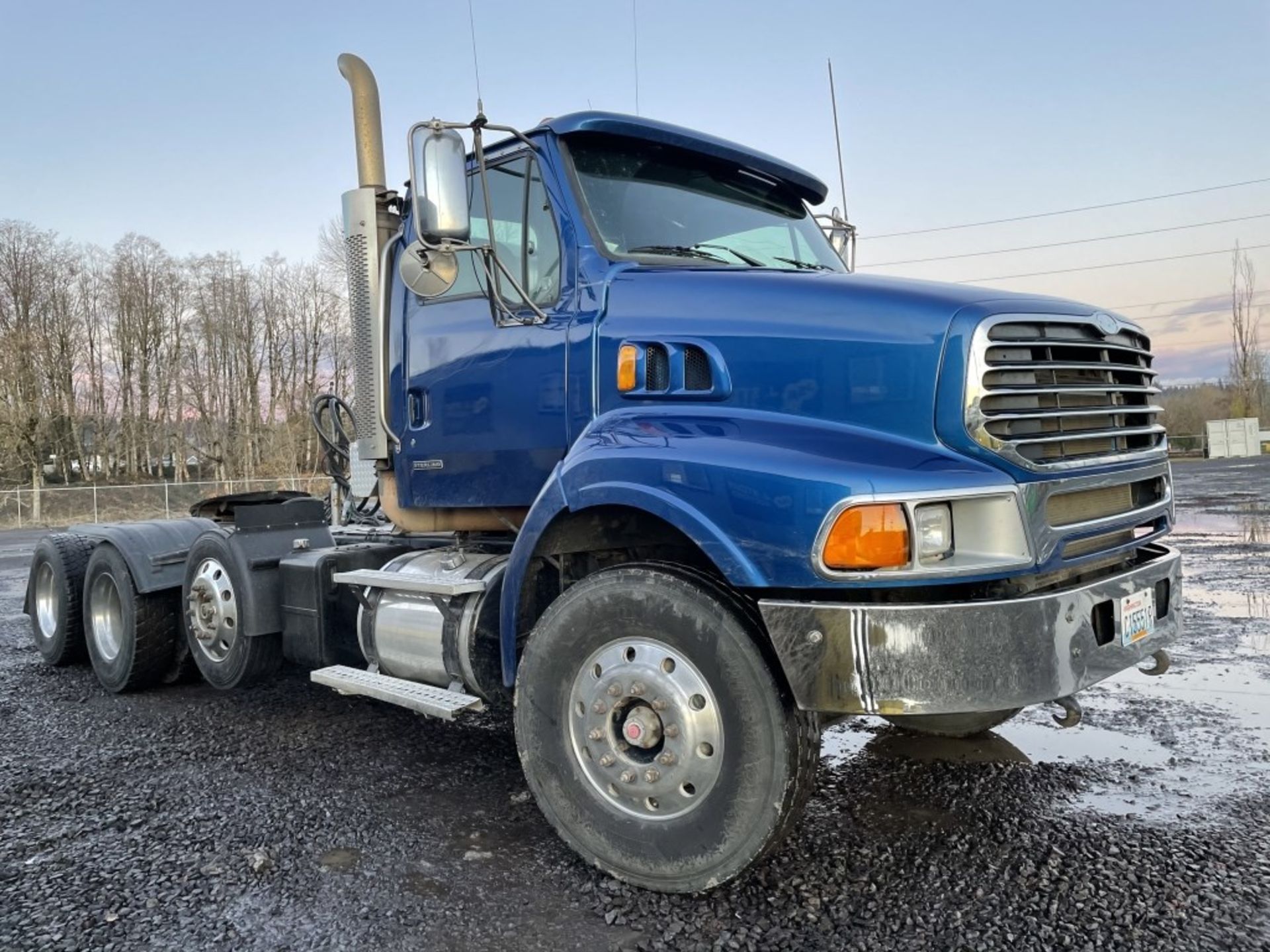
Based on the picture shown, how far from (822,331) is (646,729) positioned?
1499mm

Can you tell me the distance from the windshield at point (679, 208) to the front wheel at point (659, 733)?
1.54 metres

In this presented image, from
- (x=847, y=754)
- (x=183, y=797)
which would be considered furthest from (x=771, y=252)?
(x=183, y=797)

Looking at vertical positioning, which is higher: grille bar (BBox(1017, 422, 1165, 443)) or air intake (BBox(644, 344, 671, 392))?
air intake (BBox(644, 344, 671, 392))

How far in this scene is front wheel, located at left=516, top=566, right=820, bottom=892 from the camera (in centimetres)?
280

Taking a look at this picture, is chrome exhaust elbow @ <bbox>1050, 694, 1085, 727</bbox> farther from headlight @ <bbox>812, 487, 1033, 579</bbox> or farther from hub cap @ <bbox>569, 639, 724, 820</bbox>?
hub cap @ <bbox>569, 639, 724, 820</bbox>

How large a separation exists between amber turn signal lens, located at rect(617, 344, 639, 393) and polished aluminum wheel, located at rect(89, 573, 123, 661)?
15.0ft

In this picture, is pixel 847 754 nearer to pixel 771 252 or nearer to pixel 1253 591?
pixel 771 252

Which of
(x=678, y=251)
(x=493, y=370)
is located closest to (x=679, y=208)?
(x=678, y=251)

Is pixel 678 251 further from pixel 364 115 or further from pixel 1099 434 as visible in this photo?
pixel 364 115

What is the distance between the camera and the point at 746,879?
309 centimetres

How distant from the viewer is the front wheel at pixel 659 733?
2.80 metres

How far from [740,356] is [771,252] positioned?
134 centimetres

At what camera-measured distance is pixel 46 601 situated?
7113 mm

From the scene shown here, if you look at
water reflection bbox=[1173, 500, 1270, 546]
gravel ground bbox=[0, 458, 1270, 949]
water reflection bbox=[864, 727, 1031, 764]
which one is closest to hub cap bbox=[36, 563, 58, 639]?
gravel ground bbox=[0, 458, 1270, 949]
